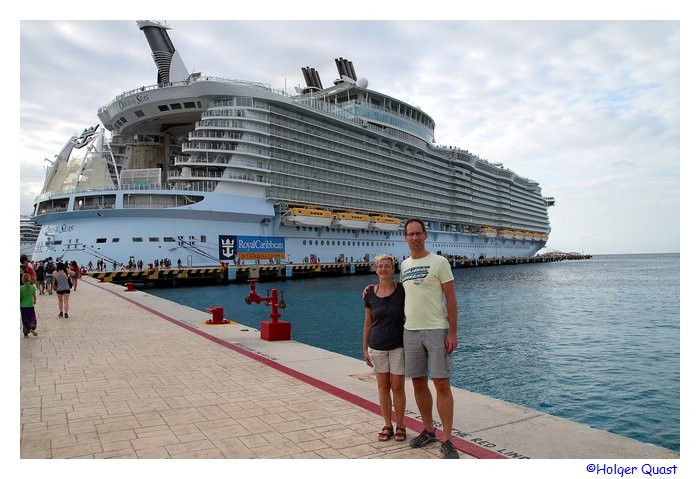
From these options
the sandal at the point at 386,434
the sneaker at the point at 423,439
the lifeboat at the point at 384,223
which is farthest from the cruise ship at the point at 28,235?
the sneaker at the point at 423,439

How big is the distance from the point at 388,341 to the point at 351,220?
5185 centimetres

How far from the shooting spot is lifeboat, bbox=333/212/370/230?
5525 centimetres

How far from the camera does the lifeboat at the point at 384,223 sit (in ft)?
200

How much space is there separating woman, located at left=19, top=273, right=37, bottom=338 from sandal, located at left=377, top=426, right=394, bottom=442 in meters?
9.10

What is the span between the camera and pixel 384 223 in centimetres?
6228

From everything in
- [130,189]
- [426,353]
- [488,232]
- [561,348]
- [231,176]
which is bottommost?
[561,348]

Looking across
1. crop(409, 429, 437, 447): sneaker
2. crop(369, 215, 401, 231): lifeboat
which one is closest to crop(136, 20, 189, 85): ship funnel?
crop(369, 215, 401, 231): lifeboat

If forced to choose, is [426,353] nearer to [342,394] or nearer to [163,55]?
[342,394]

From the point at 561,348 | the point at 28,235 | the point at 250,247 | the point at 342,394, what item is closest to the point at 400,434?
the point at 342,394

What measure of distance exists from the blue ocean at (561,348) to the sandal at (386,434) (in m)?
5.65

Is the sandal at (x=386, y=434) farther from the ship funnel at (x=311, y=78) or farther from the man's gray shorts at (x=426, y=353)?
the ship funnel at (x=311, y=78)

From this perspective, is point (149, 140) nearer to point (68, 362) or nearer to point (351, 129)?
point (351, 129)

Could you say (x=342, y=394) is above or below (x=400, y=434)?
below

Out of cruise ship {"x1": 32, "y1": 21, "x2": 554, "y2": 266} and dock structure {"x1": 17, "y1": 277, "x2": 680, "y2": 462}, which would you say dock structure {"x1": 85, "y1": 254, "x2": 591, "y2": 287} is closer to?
cruise ship {"x1": 32, "y1": 21, "x2": 554, "y2": 266}
